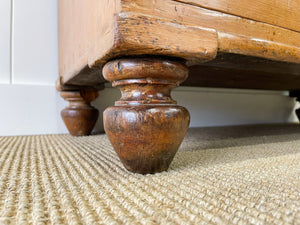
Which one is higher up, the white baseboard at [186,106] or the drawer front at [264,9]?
the drawer front at [264,9]

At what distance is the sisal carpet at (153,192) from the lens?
0.24 meters

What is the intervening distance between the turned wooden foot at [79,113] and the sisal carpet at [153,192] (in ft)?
1.22

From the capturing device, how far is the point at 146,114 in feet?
1.09

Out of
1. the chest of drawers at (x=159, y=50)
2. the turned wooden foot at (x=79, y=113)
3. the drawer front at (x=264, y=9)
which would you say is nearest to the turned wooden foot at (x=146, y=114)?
the chest of drawers at (x=159, y=50)

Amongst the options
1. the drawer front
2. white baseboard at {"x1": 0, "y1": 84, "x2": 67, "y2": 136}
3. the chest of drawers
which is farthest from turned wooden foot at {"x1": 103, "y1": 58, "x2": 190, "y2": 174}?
white baseboard at {"x1": 0, "y1": 84, "x2": 67, "y2": 136}

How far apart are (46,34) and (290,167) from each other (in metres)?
1.06

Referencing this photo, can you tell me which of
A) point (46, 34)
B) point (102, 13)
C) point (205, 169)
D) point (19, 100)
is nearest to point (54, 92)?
point (19, 100)

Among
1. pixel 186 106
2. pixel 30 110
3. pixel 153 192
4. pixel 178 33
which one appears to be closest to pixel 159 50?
pixel 178 33

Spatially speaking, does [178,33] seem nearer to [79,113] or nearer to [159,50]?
[159,50]

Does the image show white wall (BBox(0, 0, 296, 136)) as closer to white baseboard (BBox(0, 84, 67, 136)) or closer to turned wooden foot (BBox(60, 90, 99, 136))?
white baseboard (BBox(0, 84, 67, 136))

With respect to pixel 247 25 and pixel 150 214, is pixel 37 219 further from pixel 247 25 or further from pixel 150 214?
pixel 247 25

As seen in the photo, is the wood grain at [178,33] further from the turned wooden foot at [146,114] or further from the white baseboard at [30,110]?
the white baseboard at [30,110]

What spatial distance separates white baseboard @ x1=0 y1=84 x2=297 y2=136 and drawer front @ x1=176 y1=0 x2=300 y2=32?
0.80m

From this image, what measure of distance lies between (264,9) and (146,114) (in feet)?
1.04
